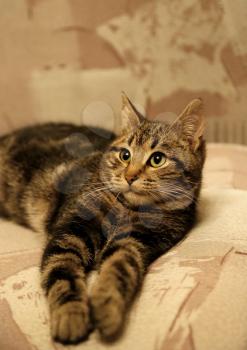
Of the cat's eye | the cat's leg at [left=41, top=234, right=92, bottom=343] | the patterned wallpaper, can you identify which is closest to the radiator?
the patterned wallpaper

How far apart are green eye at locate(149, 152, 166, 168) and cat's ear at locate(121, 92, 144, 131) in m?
0.16

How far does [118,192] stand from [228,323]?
51 cm

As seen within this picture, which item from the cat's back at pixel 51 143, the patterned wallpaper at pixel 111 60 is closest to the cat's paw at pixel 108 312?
the cat's back at pixel 51 143

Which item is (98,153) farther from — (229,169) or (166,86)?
(166,86)

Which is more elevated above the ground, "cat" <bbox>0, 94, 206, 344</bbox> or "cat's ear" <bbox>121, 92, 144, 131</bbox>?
"cat's ear" <bbox>121, 92, 144, 131</bbox>

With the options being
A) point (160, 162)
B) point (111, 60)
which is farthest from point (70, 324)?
point (111, 60)

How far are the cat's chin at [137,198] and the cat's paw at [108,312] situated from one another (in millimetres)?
329

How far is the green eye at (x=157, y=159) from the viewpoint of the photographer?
1247 mm

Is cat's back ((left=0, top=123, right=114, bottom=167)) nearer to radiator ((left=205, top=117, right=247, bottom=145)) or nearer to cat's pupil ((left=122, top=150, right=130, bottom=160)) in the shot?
cat's pupil ((left=122, top=150, right=130, bottom=160))

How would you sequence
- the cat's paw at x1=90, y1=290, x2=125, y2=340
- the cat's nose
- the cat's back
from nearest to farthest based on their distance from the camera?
the cat's paw at x1=90, y1=290, x2=125, y2=340 < the cat's nose < the cat's back

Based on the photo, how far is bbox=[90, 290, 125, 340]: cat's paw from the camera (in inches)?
35.4

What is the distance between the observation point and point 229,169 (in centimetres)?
186

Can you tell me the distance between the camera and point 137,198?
1.24 m

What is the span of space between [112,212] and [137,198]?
10 centimetres
